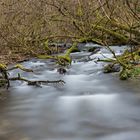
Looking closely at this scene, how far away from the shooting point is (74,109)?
7.19 meters

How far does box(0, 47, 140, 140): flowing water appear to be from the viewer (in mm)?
5707

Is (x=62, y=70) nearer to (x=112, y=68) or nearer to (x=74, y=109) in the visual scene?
(x=112, y=68)

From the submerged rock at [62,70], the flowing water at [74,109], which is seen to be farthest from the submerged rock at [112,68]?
the submerged rock at [62,70]

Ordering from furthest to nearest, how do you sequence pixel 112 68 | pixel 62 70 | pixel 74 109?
pixel 62 70 < pixel 112 68 < pixel 74 109

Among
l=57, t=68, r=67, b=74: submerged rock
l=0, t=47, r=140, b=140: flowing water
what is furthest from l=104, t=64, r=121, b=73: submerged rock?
l=57, t=68, r=67, b=74: submerged rock

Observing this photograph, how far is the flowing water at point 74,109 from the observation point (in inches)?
225

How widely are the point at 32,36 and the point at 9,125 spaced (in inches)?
319

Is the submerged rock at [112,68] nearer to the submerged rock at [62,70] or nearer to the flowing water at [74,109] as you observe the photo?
the flowing water at [74,109]

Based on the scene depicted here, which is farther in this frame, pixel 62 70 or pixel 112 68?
pixel 62 70

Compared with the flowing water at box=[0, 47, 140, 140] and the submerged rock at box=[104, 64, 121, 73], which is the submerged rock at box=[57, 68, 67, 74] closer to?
the flowing water at box=[0, 47, 140, 140]

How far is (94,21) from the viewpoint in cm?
1298

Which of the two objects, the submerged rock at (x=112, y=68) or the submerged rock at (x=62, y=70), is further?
the submerged rock at (x=62, y=70)

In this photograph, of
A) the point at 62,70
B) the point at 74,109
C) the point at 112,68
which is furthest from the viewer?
the point at 62,70

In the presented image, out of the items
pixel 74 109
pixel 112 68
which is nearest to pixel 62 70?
pixel 112 68
